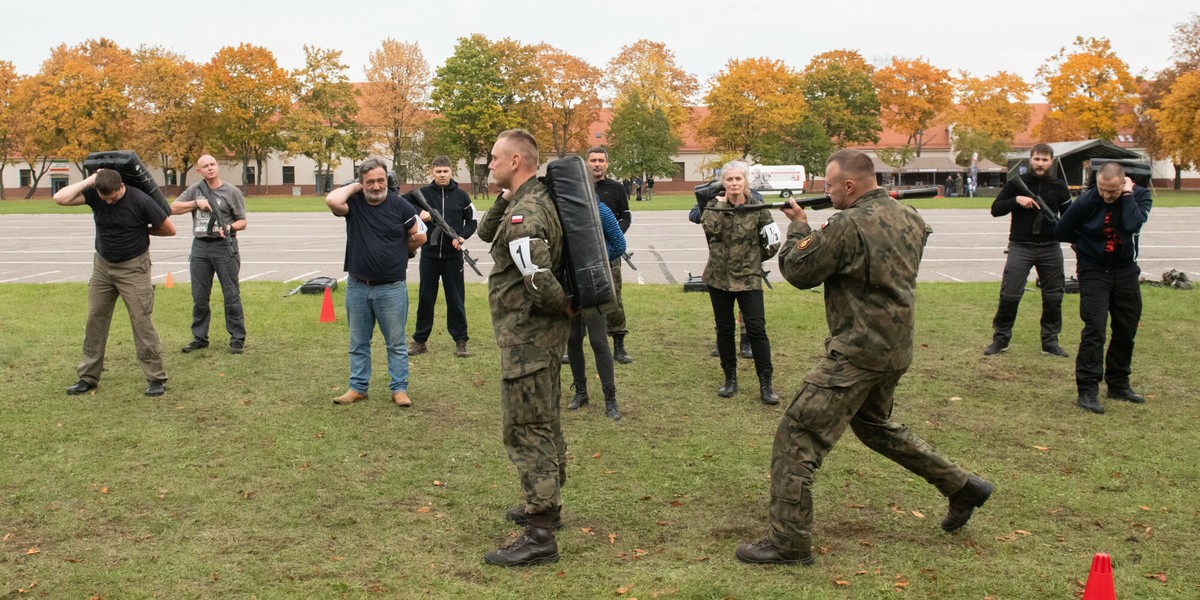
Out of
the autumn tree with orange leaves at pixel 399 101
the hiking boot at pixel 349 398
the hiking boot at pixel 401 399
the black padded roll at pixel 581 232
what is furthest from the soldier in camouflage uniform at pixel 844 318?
the autumn tree with orange leaves at pixel 399 101

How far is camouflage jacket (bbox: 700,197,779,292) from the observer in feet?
25.2

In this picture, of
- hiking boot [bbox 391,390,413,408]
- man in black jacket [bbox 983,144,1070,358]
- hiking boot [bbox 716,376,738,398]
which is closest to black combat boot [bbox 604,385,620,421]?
hiking boot [bbox 716,376,738,398]

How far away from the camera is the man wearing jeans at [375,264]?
7.38m

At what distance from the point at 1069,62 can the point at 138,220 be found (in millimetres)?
69865

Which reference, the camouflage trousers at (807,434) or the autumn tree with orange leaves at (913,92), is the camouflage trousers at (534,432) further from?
the autumn tree with orange leaves at (913,92)

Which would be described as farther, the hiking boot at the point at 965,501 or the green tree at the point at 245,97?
the green tree at the point at 245,97

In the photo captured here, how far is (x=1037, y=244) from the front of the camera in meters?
9.27

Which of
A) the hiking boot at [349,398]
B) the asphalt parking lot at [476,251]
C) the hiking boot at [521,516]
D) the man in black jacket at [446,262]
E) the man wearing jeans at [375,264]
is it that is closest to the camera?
the hiking boot at [521,516]

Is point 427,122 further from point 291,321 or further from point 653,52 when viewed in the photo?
point 291,321

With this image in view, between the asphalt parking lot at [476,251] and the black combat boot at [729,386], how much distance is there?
767 centimetres

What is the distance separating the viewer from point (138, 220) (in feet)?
25.7

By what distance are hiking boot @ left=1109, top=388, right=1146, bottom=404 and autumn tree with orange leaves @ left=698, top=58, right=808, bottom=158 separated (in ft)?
198

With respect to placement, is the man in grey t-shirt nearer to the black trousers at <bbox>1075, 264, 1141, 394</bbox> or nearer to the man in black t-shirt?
the man in black t-shirt

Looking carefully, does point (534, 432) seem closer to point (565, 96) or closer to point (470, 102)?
point (470, 102)
